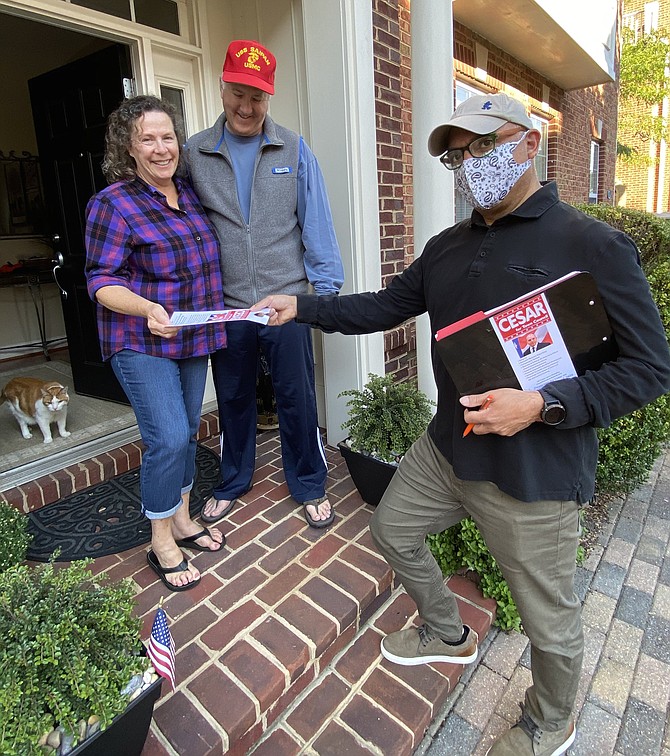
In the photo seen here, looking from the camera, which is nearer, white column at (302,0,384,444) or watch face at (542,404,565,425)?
watch face at (542,404,565,425)

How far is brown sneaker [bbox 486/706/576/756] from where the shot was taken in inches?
63.1

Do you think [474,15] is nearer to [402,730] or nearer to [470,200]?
[470,200]

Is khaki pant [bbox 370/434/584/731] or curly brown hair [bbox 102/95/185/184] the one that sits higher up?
curly brown hair [bbox 102/95/185/184]

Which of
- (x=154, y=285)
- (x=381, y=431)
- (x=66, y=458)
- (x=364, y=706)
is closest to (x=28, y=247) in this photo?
(x=66, y=458)

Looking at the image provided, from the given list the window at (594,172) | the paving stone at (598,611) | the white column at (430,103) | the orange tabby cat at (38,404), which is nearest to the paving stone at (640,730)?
the paving stone at (598,611)

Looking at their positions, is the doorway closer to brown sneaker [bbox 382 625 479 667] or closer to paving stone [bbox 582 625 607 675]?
brown sneaker [bbox 382 625 479 667]

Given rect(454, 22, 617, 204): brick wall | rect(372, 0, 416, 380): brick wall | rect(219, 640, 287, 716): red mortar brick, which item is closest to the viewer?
rect(219, 640, 287, 716): red mortar brick

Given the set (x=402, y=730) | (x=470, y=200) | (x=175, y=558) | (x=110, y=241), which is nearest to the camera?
(x=470, y=200)

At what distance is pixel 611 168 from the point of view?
10766mm

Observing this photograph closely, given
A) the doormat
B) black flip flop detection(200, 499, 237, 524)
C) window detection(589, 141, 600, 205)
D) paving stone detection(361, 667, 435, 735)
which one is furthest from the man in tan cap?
window detection(589, 141, 600, 205)

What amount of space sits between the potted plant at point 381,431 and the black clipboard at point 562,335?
4.25 feet

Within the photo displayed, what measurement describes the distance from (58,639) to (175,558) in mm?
928

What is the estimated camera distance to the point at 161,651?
146cm

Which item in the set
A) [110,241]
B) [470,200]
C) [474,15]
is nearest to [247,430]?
[110,241]
